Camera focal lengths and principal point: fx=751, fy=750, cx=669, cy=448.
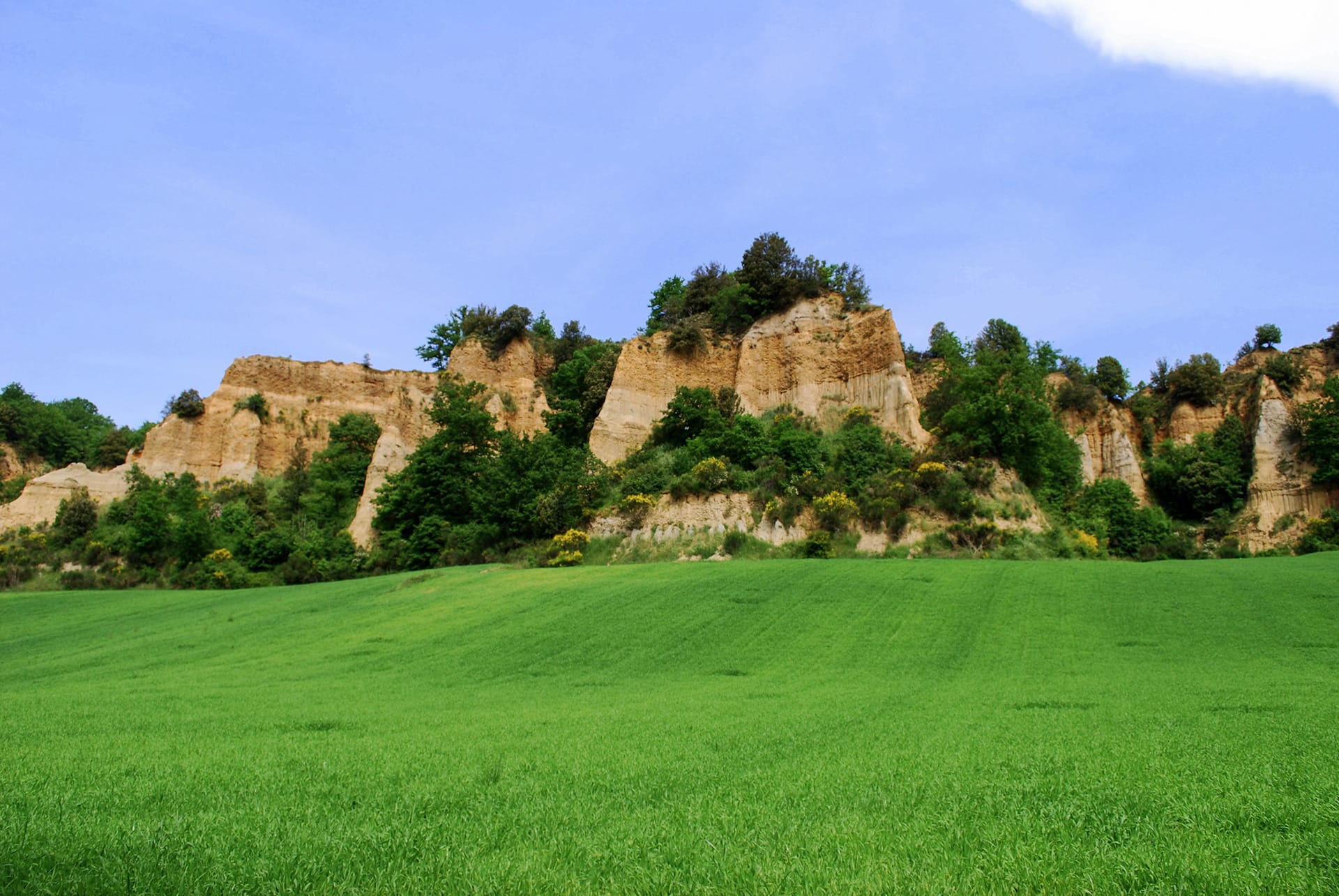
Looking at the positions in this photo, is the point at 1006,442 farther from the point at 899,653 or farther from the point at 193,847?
the point at 193,847

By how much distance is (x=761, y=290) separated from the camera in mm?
46188

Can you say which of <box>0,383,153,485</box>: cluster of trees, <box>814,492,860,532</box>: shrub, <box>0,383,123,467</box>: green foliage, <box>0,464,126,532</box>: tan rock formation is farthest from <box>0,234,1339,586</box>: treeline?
<box>0,383,123,467</box>: green foliage

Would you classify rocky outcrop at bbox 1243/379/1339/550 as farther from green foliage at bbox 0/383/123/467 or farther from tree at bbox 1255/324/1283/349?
green foliage at bbox 0/383/123/467

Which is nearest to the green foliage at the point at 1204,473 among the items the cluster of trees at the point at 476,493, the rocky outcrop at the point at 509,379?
the cluster of trees at the point at 476,493

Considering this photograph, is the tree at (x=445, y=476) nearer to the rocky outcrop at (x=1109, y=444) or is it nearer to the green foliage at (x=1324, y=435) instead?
the rocky outcrop at (x=1109, y=444)

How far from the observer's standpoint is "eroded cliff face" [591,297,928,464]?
4103cm

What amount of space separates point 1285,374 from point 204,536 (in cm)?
5954

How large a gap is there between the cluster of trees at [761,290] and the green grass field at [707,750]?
1080 inches

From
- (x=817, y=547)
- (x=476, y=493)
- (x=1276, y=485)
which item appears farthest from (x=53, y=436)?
(x=1276, y=485)

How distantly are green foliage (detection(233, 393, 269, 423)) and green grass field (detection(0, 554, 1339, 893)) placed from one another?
30613mm

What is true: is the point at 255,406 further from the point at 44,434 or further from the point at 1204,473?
the point at 1204,473

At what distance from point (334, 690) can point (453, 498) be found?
26357 millimetres

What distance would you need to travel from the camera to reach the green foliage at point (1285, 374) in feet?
138

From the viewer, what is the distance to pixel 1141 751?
273 inches
